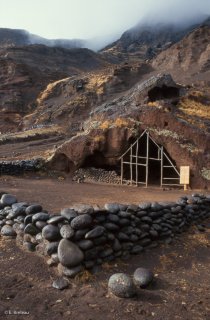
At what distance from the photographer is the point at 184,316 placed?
22.8 ft

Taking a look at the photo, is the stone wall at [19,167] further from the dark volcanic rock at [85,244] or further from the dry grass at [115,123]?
the dark volcanic rock at [85,244]

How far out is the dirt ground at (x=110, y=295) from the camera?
7043 mm

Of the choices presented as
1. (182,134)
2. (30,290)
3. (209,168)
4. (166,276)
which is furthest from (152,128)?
(30,290)

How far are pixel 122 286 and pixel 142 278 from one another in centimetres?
59

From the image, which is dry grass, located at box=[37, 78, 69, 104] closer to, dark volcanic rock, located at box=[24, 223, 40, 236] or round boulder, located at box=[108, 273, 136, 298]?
dark volcanic rock, located at box=[24, 223, 40, 236]

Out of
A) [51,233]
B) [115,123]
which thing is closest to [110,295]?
[51,233]

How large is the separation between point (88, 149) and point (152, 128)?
3.63m

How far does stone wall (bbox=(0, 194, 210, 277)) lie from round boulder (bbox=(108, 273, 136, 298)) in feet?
3.34

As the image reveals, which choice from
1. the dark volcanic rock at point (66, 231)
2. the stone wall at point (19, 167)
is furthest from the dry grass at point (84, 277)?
the stone wall at point (19, 167)

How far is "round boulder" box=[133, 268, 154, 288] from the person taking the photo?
25.8 feet

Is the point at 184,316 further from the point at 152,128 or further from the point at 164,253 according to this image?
the point at 152,128

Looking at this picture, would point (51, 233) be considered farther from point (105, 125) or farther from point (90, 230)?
point (105, 125)

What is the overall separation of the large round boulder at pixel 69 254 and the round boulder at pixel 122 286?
975 millimetres

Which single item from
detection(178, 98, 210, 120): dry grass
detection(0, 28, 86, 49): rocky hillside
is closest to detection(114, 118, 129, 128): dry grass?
detection(178, 98, 210, 120): dry grass
